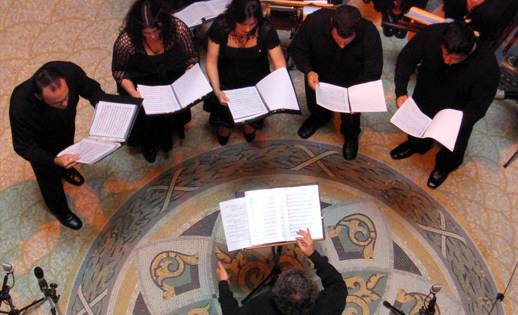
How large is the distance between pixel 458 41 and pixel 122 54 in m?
2.16

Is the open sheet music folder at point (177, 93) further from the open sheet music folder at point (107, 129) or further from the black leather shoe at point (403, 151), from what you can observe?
the black leather shoe at point (403, 151)

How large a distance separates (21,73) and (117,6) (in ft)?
3.99

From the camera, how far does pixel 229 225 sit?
328 cm

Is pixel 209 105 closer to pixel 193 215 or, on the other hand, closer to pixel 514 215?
pixel 193 215

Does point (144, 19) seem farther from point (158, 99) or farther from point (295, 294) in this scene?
point (295, 294)

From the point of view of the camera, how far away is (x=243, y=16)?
141 inches

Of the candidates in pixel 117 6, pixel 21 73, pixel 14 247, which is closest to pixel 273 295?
pixel 14 247

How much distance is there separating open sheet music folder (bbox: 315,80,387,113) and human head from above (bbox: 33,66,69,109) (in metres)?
1.70

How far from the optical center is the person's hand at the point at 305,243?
3.20 meters

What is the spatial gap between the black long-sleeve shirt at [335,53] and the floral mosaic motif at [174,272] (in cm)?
163

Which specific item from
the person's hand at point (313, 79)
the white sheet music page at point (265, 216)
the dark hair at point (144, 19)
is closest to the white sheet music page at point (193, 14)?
the dark hair at point (144, 19)

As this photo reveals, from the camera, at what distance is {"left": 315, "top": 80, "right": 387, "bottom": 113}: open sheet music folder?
12.6 feet

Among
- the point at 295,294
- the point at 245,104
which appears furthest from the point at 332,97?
the point at 295,294

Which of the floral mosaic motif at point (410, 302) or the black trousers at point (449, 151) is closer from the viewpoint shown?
the floral mosaic motif at point (410, 302)
